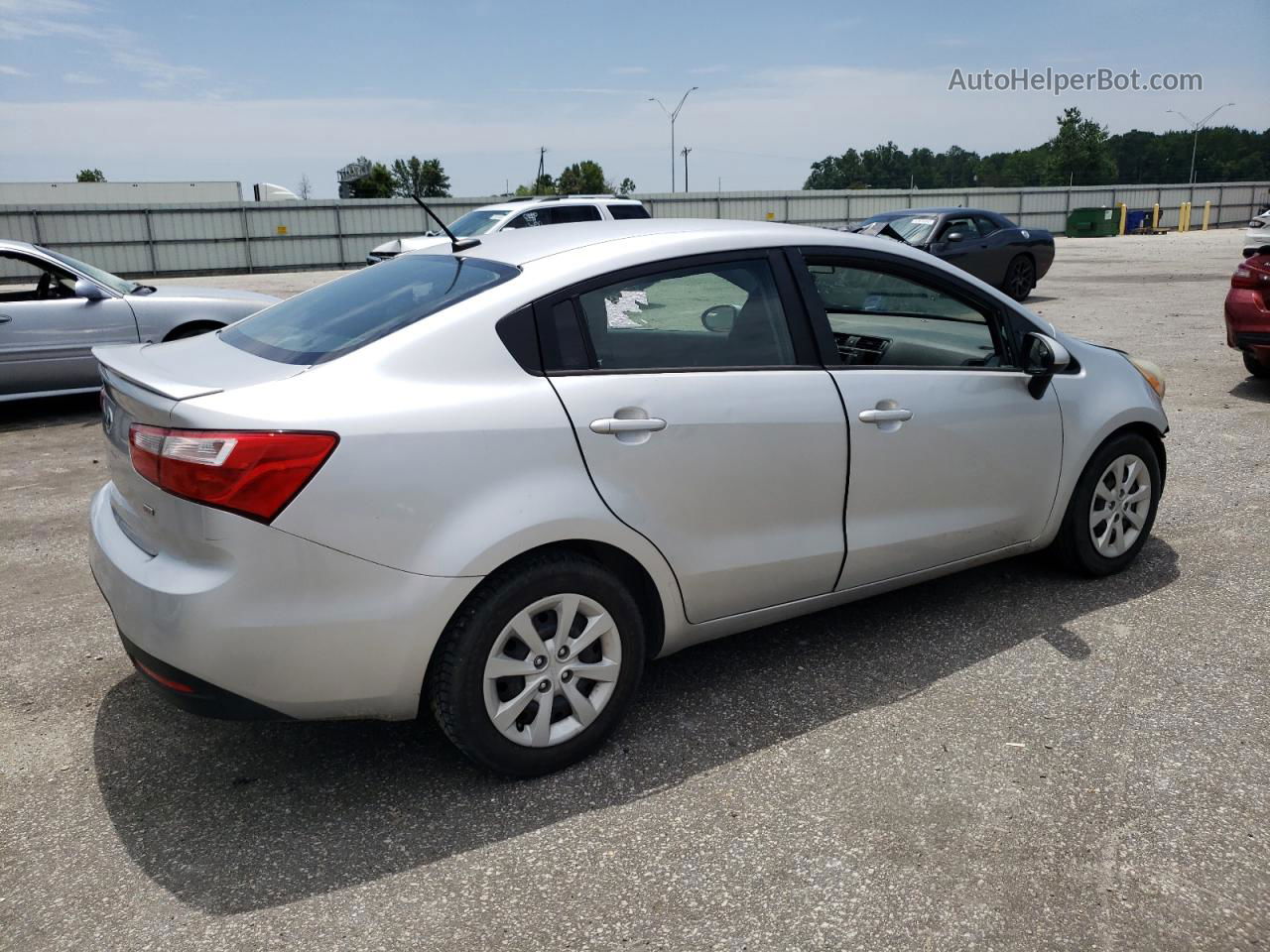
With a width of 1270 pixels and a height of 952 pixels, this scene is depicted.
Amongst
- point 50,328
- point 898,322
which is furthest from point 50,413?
point 898,322

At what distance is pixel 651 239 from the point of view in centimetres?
333

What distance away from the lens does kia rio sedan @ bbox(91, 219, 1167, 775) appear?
263cm

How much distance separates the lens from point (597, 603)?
3012mm

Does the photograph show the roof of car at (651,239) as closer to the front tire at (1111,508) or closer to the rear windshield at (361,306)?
the rear windshield at (361,306)

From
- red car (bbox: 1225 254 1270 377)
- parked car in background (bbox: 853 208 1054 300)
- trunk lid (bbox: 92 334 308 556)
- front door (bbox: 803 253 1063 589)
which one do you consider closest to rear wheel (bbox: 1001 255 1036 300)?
parked car in background (bbox: 853 208 1054 300)

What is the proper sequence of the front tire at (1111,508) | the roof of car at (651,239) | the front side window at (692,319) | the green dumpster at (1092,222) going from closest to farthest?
the front side window at (692,319), the roof of car at (651,239), the front tire at (1111,508), the green dumpster at (1092,222)

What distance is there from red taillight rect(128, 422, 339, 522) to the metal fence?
105ft

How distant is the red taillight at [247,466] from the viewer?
2559 millimetres

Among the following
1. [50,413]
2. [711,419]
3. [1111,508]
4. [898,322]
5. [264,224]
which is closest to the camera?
[711,419]

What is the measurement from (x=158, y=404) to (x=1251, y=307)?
321 inches

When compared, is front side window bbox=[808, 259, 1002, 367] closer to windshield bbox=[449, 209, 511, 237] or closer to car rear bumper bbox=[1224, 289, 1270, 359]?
car rear bumper bbox=[1224, 289, 1270, 359]

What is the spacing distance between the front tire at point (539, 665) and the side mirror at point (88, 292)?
281 inches

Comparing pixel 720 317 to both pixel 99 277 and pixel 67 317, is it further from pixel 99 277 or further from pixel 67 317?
pixel 99 277

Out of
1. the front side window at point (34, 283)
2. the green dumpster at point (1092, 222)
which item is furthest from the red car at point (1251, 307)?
the green dumpster at point (1092, 222)
